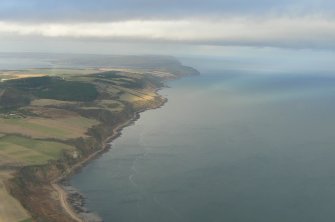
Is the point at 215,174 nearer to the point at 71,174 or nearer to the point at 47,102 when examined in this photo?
the point at 71,174

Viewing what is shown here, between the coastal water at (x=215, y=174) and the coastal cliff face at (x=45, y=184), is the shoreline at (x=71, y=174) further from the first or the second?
the coastal water at (x=215, y=174)

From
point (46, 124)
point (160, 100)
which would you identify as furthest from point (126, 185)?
point (160, 100)

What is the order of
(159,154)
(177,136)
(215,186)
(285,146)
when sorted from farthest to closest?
(177,136) → (285,146) → (159,154) → (215,186)

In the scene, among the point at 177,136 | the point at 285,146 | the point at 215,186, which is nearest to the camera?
the point at 215,186

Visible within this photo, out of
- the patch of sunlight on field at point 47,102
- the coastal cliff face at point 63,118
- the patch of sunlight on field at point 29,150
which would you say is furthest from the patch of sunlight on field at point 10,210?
the patch of sunlight on field at point 47,102

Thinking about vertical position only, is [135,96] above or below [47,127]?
above

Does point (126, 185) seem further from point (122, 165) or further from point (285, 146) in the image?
point (285, 146)

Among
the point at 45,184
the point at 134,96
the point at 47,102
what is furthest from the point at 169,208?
the point at 134,96
